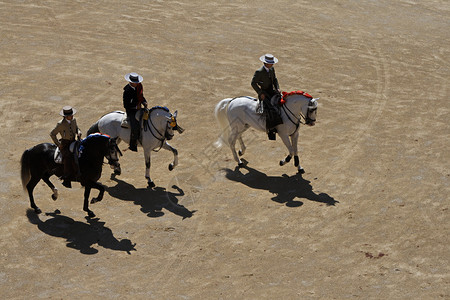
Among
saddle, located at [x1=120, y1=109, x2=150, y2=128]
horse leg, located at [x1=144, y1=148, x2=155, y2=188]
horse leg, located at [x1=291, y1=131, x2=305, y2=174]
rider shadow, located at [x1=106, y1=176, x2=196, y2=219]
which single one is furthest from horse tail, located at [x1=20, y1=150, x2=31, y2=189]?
horse leg, located at [x1=291, y1=131, x2=305, y2=174]

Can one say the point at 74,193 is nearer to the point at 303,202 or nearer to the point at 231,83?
the point at 303,202

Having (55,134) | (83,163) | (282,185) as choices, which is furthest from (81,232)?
(282,185)

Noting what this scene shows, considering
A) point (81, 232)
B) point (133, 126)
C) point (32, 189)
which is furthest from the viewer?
point (133, 126)

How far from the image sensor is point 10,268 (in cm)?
1600

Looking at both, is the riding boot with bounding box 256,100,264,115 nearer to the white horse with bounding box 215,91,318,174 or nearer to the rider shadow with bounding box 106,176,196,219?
the white horse with bounding box 215,91,318,174

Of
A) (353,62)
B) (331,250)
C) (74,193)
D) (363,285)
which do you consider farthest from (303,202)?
(353,62)

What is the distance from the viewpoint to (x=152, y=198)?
19.4 metres

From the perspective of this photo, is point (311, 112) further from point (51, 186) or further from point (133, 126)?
point (51, 186)

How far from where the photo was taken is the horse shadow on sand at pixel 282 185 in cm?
1938

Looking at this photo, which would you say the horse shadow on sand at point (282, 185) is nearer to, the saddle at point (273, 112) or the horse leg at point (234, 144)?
the horse leg at point (234, 144)

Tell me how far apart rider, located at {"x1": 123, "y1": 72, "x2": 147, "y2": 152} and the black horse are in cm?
174

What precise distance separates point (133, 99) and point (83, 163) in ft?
8.78

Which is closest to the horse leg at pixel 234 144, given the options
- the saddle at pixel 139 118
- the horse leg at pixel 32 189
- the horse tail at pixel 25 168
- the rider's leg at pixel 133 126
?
the saddle at pixel 139 118

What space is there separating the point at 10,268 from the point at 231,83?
42.7 feet
